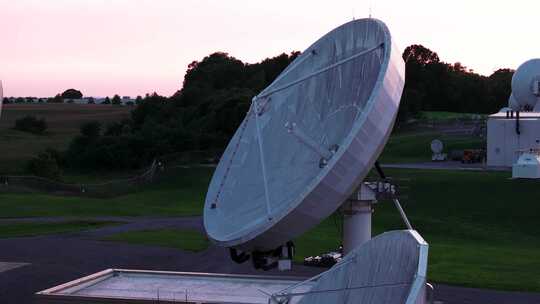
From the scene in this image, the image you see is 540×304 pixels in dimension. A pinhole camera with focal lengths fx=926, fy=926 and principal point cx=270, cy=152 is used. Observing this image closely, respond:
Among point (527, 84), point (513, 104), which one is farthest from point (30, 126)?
point (527, 84)

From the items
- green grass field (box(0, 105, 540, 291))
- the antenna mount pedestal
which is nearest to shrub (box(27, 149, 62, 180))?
green grass field (box(0, 105, 540, 291))

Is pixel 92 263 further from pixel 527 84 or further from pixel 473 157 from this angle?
pixel 527 84

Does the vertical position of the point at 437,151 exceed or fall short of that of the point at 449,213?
it exceeds it

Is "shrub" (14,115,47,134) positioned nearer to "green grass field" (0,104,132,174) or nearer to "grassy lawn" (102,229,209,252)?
"green grass field" (0,104,132,174)

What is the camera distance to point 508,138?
71562 mm

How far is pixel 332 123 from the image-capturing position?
24.8 metres

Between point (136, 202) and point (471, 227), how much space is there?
26191 millimetres

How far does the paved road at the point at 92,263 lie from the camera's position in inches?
1209

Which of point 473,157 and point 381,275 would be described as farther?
point 473,157

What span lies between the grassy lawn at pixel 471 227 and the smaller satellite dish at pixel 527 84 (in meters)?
14.6

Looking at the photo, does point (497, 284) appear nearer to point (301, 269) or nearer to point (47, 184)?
point (301, 269)

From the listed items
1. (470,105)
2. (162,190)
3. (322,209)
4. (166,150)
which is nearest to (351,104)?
(322,209)

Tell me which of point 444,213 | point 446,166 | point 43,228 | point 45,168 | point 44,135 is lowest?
point 43,228

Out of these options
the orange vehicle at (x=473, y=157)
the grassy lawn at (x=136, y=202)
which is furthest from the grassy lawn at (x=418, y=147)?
the grassy lawn at (x=136, y=202)
